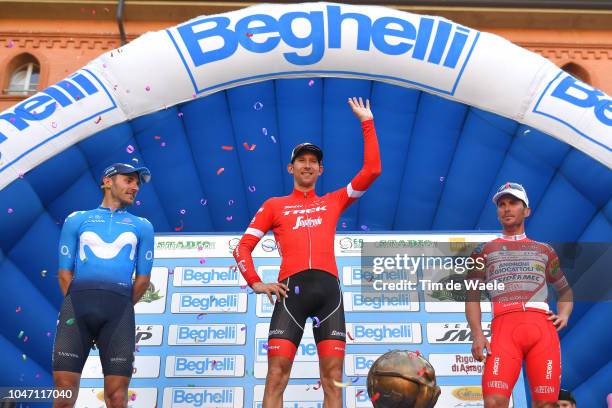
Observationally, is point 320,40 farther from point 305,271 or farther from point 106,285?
point 106,285

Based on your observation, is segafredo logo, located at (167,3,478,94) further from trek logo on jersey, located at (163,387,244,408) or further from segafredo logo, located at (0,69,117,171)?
trek logo on jersey, located at (163,387,244,408)

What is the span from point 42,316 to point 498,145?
159 inches

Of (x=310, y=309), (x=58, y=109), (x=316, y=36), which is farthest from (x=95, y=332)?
(x=316, y=36)

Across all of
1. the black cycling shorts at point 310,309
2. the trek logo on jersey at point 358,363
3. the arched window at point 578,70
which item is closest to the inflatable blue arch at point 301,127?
the trek logo on jersey at point 358,363

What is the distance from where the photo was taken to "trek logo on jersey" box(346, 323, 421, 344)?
4.49 meters

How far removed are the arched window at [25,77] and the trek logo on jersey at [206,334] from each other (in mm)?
8256

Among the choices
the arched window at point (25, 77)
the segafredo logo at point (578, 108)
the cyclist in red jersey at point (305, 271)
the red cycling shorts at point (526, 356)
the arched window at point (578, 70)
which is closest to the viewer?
the cyclist in red jersey at point (305, 271)

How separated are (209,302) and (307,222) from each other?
1775 mm

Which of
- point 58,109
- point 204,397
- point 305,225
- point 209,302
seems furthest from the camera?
point 209,302

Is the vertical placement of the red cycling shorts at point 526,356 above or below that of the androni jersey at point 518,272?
below

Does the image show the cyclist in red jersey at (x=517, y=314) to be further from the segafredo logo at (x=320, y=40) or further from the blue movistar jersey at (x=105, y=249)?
the blue movistar jersey at (x=105, y=249)

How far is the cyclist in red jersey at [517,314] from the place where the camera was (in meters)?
3.08

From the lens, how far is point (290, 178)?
5305 millimetres

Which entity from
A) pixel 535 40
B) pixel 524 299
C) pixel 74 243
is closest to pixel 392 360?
pixel 524 299
